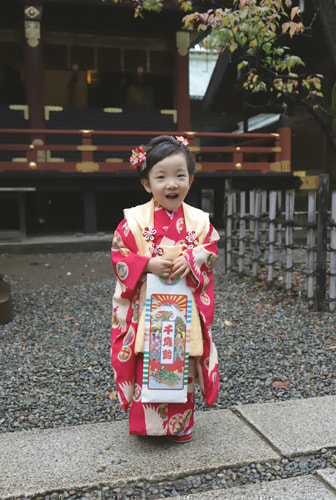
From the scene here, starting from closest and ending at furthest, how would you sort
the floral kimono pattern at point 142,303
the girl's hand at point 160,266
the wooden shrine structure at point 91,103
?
the girl's hand at point 160,266
the floral kimono pattern at point 142,303
the wooden shrine structure at point 91,103

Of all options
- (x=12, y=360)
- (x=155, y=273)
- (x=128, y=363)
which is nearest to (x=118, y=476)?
(x=128, y=363)

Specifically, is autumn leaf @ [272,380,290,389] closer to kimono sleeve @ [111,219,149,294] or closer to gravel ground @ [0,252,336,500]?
gravel ground @ [0,252,336,500]

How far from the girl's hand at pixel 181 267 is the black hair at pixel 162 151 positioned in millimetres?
448

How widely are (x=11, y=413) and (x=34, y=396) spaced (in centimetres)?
25

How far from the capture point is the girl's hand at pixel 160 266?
6.84ft

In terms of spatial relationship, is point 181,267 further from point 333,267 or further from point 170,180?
point 333,267

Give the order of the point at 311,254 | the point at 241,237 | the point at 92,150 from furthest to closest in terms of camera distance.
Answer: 1. the point at 92,150
2. the point at 241,237
3. the point at 311,254

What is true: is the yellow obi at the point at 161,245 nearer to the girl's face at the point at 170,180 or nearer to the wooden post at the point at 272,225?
the girl's face at the point at 170,180

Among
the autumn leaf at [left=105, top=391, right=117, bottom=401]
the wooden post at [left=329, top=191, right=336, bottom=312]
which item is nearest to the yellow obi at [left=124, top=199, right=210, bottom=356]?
the autumn leaf at [left=105, top=391, right=117, bottom=401]

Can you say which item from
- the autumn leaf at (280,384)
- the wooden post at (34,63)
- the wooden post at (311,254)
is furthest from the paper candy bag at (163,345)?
the wooden post at (34,63)

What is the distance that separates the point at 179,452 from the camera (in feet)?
7.15

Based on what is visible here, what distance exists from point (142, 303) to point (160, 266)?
236mm

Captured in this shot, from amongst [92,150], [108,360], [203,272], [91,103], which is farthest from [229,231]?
[91,103]

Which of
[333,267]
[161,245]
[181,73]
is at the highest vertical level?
[181,73]
